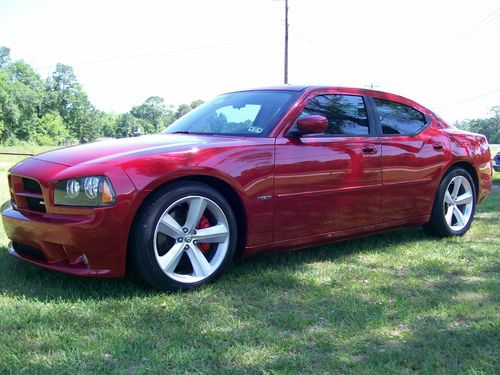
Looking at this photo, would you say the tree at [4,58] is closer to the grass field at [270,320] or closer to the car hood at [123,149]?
the grass field at [270,320]

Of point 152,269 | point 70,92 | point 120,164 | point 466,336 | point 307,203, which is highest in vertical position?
point 70,92

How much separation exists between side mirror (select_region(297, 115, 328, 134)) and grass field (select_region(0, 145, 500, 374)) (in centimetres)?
110

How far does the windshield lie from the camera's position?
12.5ft

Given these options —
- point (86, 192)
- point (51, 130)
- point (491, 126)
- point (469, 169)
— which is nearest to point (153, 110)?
point (51, 130)

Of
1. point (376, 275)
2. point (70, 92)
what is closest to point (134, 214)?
point (376, 275)

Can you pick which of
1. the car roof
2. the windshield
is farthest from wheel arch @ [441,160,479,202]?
the windshield

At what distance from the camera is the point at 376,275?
3709 mm

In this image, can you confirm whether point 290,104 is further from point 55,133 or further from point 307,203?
point 55,133

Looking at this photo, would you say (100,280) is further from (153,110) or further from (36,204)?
(153,110)

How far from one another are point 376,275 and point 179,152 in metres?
1.78

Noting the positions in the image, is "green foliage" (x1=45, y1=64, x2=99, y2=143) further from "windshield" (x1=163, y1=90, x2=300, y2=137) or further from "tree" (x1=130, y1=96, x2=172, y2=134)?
"windshield" (x1=163, y1=90, x2=300, y2=137)

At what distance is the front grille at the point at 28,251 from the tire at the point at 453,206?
3.65 meters

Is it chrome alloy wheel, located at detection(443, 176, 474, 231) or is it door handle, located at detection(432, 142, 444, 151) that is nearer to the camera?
door handle, located at detection(432, 142, 444, 151)

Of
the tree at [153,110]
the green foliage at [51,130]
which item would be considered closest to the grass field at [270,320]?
the green foliage at [51,130]
